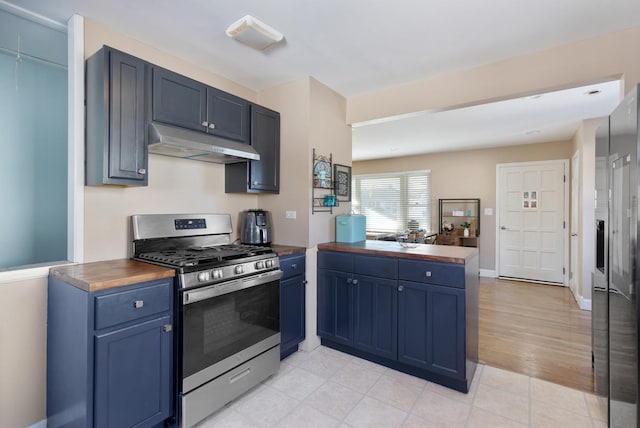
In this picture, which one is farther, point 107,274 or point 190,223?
point 190,223

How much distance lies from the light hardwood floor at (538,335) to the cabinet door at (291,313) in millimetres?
1592

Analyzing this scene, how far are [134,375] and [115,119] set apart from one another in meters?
1.44

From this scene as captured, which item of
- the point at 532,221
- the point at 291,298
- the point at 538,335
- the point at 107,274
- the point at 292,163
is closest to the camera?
the point at 107,274

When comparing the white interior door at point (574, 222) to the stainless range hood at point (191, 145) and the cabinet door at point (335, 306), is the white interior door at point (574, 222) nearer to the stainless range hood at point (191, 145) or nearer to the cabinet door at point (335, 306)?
the cabinet door at point (335, 306)

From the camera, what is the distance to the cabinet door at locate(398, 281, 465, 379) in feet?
7.03

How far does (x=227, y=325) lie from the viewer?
196 centimetres

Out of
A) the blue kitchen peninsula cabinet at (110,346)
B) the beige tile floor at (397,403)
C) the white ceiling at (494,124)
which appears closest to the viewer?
the blue kitchen peninsula cabinet at (110,346)

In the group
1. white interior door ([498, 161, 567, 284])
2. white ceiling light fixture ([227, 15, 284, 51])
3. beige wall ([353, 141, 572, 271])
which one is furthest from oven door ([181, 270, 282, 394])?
white interior door ([498, 161, 567, 284])

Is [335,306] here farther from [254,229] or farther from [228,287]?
[228,287]

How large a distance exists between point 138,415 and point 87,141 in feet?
5.28

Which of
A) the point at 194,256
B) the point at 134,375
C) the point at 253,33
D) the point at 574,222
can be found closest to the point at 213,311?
the point at 194,256

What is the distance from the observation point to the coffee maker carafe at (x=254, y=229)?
2.75 m

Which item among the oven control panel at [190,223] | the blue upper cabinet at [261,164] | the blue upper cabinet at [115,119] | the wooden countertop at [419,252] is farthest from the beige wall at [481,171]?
the blue upper cabinet at [115,119]

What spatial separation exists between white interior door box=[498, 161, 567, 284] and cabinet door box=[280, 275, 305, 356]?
4538mm
